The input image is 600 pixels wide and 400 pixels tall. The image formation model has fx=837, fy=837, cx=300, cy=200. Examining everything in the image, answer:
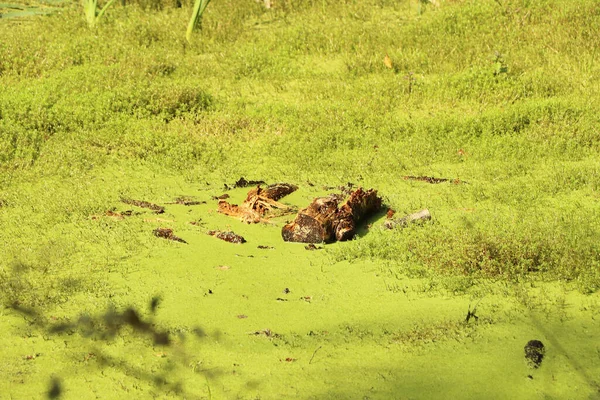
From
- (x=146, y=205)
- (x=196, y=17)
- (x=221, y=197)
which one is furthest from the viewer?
(x=196, y=17)

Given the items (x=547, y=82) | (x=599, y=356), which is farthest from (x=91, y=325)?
(x=547, y=82)

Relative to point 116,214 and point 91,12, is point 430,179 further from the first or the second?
point 91,12

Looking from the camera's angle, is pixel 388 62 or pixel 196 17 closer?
pixel 388 62

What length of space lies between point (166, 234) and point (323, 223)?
1.27m

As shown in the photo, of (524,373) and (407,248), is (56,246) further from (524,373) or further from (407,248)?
(524,373)

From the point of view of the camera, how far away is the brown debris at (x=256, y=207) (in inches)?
281

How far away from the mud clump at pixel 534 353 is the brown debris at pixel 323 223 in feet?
6.98

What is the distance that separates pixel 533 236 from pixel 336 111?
4.01 m

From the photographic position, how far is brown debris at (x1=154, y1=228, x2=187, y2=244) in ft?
21.7

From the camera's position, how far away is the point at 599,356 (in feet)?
15.1

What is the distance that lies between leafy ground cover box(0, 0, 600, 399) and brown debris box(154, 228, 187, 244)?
104 mm

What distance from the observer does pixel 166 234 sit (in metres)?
6.68

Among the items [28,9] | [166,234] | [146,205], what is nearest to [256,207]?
[166,234]

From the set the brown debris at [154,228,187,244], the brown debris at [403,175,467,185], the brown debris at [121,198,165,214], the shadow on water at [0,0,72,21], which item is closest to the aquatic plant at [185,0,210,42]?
the shadow on water at [0,0,72,21]
